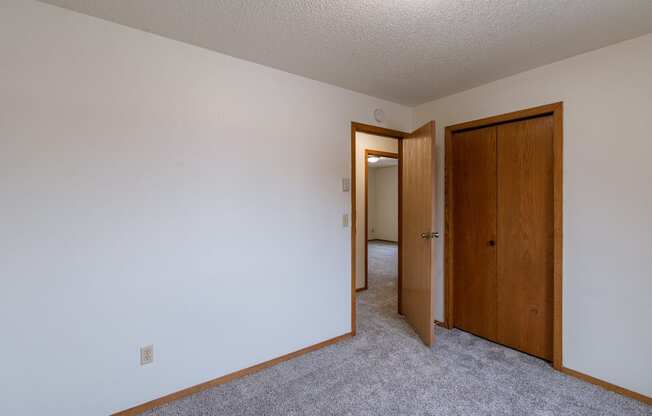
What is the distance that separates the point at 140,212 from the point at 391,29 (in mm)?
1930

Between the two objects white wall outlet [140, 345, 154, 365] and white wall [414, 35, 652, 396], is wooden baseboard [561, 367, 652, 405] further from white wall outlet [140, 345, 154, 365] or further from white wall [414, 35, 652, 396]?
white wall outlet [140, 345, 154, 365]

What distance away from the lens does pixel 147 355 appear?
1.90 meters

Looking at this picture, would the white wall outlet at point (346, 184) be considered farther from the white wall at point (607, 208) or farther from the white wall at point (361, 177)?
Answer: the white wall at point (607, 208)

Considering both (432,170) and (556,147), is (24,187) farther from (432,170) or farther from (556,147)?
(556,147)

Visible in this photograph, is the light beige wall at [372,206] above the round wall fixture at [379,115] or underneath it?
underneath

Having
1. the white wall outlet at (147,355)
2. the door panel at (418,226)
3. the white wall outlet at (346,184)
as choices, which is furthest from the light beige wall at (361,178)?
the white wall outlet at (147,355)

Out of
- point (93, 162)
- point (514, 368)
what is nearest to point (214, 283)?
point (93, 162)

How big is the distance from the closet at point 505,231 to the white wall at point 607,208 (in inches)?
6.9

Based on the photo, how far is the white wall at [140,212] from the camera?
5.17ft

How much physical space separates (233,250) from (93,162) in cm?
101

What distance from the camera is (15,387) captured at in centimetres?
155

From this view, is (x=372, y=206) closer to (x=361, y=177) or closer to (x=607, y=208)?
(x=361, y=177)

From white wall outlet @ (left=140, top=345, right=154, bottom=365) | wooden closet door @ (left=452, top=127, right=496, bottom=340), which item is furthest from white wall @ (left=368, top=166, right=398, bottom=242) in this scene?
white wall outlet @ (left=140, top=345, right=154, bottom=365)

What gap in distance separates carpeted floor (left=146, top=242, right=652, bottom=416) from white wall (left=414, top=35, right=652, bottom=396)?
30 centimetres
